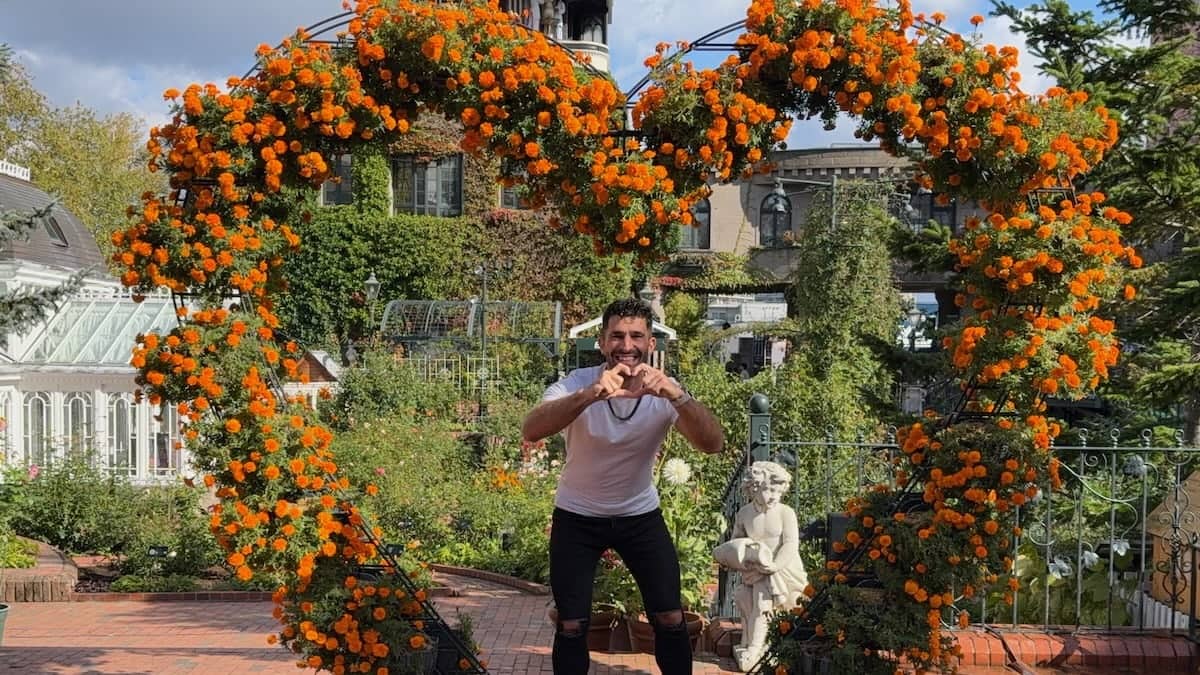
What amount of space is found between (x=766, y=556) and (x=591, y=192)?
6.64ft

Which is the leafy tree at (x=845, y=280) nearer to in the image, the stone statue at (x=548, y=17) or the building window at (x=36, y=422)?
the stone statue at (x=548, y=17)

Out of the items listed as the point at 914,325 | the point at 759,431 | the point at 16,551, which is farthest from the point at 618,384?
the point at 914,325

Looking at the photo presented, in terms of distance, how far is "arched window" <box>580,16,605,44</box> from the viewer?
22047 millimetres

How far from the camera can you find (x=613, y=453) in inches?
132

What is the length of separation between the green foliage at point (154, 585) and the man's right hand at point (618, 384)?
5.67 m

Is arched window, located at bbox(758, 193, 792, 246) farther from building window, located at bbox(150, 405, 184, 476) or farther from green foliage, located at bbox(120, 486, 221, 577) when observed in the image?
green foliage, located at bbox(120, 486, 221, 577)

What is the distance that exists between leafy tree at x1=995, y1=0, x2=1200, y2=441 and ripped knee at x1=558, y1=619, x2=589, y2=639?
192 inches

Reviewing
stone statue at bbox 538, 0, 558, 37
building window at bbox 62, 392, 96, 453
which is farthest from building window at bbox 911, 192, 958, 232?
building window at bbox 62, 392, 96, 453

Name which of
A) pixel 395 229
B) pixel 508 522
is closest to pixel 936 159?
pixel 508 522

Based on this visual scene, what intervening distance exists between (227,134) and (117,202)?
2802cm

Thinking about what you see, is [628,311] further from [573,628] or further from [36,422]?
[36,422]

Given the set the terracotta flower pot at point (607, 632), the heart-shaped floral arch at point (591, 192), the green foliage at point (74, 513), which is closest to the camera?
the heart-shaped floral arch at point (591, 192)

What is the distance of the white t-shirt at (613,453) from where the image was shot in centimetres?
332

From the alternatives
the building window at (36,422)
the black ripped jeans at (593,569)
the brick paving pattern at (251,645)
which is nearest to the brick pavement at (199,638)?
the brick paving pattern at (251,645)
